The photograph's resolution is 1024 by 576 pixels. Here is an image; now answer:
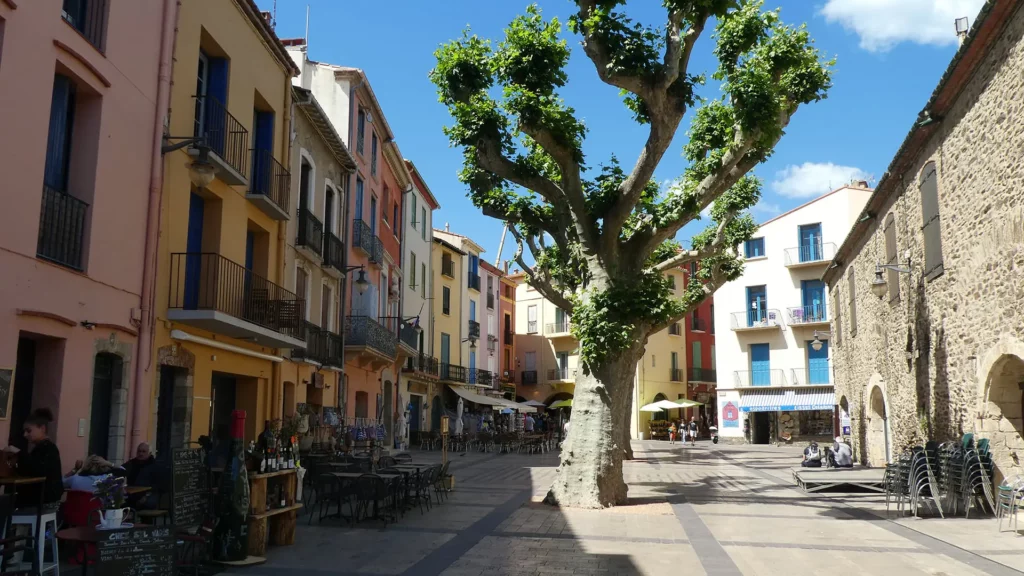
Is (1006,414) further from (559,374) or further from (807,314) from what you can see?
(559,374)

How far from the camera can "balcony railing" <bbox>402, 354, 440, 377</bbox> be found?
102 ft

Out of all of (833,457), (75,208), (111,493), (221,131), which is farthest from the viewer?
(833,457)

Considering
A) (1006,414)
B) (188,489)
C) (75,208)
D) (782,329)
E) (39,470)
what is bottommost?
(188,489)

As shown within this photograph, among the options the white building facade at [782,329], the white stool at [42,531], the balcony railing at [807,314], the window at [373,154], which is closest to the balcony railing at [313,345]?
the window at [373,154]

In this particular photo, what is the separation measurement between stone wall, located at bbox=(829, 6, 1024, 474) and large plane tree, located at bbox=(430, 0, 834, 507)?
8.94 feet

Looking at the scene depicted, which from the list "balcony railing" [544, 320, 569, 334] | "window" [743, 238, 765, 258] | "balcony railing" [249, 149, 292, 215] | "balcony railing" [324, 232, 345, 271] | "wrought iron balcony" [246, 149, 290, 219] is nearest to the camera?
"wrought iron balcony" [246, 149, 290, 219]

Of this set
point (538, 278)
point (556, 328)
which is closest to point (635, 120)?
point (538, 278)

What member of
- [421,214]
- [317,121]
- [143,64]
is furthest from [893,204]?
[421,214]

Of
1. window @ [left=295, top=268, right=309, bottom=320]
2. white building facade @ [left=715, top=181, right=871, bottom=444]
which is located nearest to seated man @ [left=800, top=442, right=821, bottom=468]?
window @ [left=295, top=268, right=309, bottom=320]

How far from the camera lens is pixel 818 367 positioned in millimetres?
38812

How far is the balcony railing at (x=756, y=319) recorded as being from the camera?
39812mm

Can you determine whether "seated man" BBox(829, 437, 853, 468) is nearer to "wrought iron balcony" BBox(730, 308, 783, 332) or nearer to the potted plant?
the potted plant

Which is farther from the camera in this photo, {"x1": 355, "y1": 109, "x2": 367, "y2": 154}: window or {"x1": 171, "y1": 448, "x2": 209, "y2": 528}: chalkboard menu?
{"x1": 355, "y1": 109, "x2": 367, "y2": 154}: window

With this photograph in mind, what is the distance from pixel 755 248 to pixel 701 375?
1274 cm
